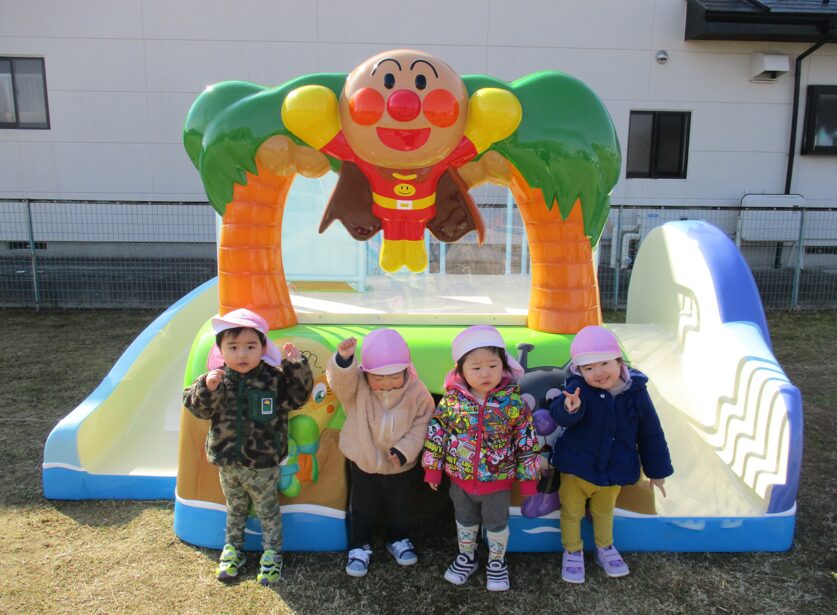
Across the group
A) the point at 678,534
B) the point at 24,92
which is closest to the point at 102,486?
the point at 678,534

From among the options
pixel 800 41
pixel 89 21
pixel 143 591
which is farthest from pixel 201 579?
pixel 800 41

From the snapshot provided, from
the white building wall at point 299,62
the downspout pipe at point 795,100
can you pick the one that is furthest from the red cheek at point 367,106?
the downspout pipe at point 795,100

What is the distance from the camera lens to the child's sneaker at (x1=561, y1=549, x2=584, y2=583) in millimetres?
2527

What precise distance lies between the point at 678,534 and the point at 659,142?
905cm

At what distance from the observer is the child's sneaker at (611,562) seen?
2.55 meters

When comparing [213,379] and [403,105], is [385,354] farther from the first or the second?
[403,105]

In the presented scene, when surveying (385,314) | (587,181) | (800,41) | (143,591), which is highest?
(800,41)

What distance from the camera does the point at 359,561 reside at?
259 centimetres

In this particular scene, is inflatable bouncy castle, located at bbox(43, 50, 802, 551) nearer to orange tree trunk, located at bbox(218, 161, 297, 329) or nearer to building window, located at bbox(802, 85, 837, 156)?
orange tree trunk, located at bbox(218, 161, 297, 329)

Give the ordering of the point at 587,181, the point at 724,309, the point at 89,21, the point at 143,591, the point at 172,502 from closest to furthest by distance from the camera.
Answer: the point at 143,591 < the point at 587,181 < the point at 172,502 < the point at 724,309 < the point at 89,21

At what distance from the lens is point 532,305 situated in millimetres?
3158

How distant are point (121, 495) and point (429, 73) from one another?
95.6 inches

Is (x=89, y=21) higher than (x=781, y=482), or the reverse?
(x=89, y=21)

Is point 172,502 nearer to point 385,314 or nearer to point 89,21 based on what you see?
point 385,314
